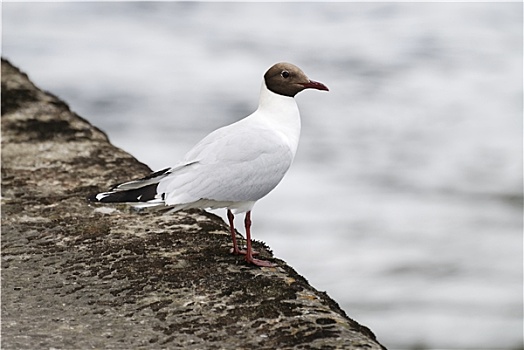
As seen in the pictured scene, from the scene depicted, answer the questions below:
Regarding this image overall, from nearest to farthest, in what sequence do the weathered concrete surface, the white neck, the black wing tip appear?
1. the weathered concrete surface
2. the black wing tip
3. the white neck

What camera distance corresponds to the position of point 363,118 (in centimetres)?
947

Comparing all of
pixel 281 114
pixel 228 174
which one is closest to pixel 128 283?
pixel 228 174

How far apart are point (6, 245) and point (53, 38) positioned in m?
10.4

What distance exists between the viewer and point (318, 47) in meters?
12.6

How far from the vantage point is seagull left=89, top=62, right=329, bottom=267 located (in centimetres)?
265

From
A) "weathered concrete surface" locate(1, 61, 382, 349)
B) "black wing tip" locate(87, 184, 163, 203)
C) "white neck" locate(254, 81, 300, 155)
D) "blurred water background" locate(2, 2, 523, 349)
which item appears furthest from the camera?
"blurred water background" locate(2, 2, 523, 349)

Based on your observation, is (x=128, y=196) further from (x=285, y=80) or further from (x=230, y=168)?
(x=285, y=80)

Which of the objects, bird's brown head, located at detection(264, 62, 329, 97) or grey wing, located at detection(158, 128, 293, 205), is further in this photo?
bird's brown head, located at detection(264, 62, 329, 97)

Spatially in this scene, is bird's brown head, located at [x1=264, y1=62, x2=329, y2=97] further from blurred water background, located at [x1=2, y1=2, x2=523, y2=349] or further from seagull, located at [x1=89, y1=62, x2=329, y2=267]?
blurred water background, located at [x1=2, y1=2, x2=523, y2=349]

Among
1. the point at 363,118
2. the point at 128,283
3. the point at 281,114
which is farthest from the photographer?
the point at 363,118

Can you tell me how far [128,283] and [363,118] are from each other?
706cm

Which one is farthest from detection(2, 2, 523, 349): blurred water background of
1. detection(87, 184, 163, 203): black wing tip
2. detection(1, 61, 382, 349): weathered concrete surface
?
detection(87, 184, 163, 203): black wing tip

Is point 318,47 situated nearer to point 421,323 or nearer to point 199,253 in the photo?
point 421,323

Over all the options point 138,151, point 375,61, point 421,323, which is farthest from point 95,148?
point 375,61
